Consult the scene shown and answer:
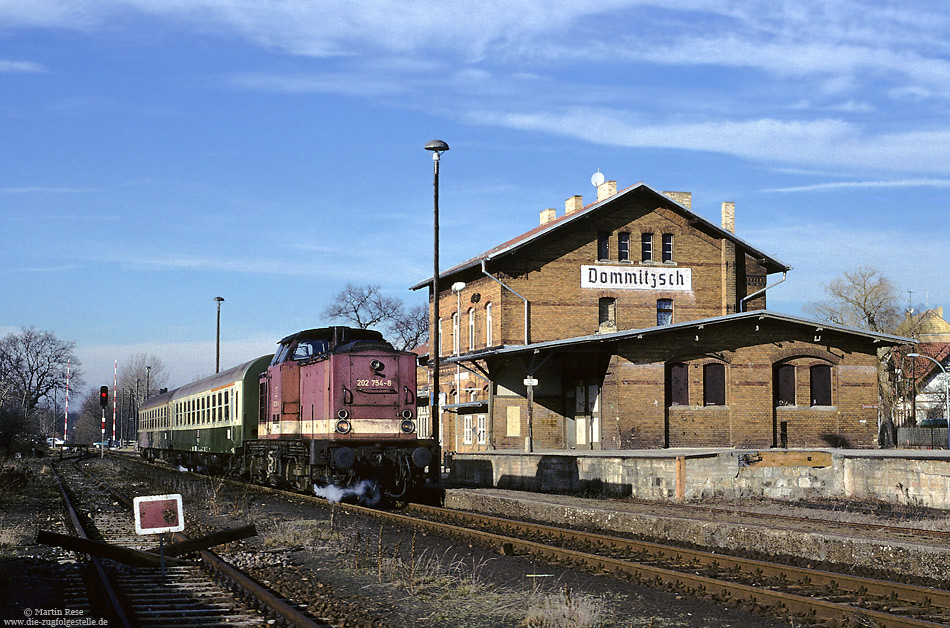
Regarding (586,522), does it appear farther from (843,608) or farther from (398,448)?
(843,608)

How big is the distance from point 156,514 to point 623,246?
2959 cm

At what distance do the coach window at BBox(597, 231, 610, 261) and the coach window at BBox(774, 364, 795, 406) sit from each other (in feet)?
28.1

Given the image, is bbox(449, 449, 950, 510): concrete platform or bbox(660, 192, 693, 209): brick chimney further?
bbox(660, 192, 693, 209): brick chimney

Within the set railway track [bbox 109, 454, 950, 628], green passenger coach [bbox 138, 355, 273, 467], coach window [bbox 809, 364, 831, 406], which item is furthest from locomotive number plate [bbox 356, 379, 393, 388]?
coach window [bbox 809, 364, 831, 406]

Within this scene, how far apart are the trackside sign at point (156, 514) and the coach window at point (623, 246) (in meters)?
29.1

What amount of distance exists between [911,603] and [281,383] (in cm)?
1514

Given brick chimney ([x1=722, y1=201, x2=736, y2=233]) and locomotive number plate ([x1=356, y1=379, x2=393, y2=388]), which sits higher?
brick chimney ([x1=722, y1=201, x2=736, y2=233])

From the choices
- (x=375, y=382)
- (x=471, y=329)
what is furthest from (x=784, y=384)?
(x=375, y=382)

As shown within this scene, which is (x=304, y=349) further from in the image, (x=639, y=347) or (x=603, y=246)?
(x=603, y=246)

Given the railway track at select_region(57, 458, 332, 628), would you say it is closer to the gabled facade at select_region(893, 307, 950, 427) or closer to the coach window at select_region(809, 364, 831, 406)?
the coach window at select_region(809, 364, 831, 406)

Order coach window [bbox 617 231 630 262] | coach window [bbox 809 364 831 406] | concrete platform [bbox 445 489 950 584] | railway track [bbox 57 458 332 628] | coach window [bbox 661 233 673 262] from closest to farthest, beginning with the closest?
railway track [bbox 57 458 332 628]
concrete platform [bbox 445 489 950 584]
coach window [bbox 809 364 831 406]
coach window [bbox 617 231 630 262]
coach window [bbox 661 233 673 262]

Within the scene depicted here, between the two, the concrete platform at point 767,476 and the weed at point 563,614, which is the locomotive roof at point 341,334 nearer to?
the concrete platform at point 767,476

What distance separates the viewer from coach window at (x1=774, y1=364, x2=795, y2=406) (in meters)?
32.1

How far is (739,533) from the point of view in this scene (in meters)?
12.9
